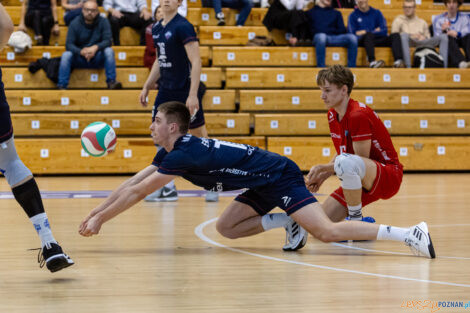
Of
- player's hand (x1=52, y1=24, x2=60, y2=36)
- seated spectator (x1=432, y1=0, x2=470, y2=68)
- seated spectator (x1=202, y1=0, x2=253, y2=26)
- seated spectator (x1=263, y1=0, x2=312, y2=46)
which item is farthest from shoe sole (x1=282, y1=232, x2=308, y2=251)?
player's hand (x1=52, y1=24, x2=60, y2=36)

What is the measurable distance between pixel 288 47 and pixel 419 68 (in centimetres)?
196

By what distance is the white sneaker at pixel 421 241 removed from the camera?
3746mm

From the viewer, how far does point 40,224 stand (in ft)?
11.1

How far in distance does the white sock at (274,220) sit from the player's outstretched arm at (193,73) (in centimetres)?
208

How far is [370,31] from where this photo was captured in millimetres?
10484

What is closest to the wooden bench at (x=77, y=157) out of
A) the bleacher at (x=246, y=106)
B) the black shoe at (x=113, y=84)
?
the bleacher at (x=246, y=106)

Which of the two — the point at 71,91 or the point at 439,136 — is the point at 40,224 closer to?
the point at 71,91

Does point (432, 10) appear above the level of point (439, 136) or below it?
above

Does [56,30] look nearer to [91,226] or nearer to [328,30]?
[328,30]

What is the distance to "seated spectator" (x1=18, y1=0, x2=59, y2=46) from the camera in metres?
10.3

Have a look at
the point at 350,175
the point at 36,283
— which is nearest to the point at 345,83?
the point at 350,175

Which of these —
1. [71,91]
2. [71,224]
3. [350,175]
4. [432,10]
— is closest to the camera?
[350,175]

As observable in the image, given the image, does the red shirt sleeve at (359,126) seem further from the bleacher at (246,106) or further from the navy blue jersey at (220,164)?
the bleacher at (246,106)

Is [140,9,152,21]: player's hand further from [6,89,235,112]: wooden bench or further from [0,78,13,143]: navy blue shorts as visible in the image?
[0,78,13,143]: navy blue shorts
